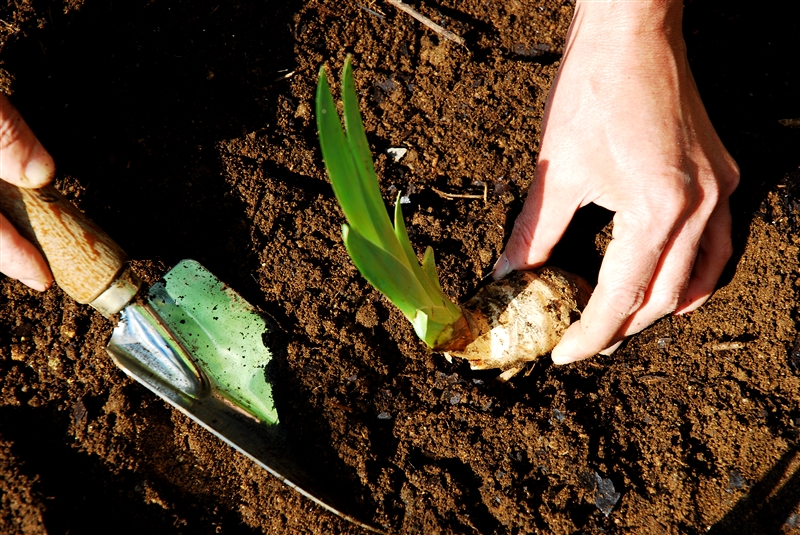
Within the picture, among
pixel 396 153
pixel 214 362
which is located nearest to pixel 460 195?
pixel 396 153

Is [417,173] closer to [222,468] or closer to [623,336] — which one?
[623,336]

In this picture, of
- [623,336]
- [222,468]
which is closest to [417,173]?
[623,336]

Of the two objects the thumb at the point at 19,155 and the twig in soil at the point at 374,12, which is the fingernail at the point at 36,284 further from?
the twig in soil at the point at 374,12

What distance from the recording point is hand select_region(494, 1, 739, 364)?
1.34 m

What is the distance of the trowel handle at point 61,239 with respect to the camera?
1.34 metres

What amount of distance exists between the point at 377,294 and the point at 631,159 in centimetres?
83

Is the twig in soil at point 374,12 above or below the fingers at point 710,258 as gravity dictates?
above

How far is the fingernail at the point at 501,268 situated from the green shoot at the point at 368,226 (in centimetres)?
28

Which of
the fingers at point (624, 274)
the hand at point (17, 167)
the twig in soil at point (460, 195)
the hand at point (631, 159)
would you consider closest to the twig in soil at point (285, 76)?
the twig in soil at point (460, 195)

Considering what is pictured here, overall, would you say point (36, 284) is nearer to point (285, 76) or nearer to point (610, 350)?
point (285, 76)

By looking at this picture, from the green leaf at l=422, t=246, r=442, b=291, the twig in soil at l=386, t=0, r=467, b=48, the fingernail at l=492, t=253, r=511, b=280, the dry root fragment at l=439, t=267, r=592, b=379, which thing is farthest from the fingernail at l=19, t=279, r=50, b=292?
the twig in soil at l=386, t=0, r=467, b=48

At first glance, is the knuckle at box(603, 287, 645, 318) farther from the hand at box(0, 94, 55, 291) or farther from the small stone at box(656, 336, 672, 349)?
the hand at box(0, 94, 55, 291)

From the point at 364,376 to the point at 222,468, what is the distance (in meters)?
0.50

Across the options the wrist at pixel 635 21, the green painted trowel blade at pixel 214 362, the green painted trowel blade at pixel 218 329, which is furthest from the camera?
the green painted trowel blade at pixel 218 329
